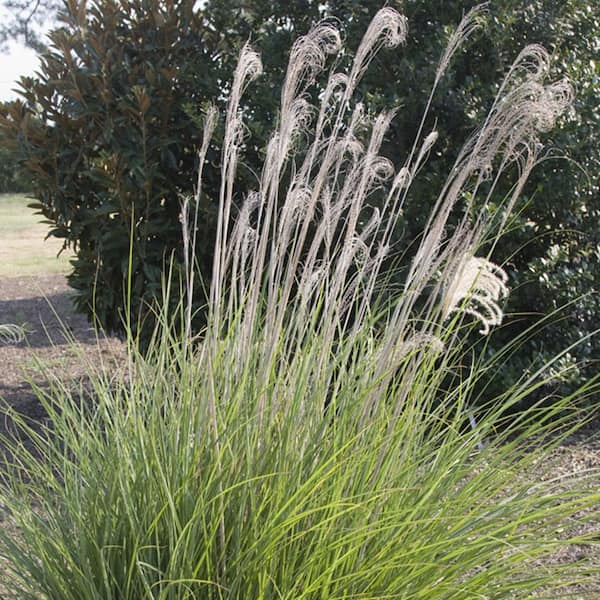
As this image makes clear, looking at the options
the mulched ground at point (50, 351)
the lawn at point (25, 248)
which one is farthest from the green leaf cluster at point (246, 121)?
the lawn at point (25, 248)

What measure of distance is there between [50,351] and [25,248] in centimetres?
757

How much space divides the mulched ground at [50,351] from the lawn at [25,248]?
0.63 m

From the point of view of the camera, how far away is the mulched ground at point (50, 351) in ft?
13.5

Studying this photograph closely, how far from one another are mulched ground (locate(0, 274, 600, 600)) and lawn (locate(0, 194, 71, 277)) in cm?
63

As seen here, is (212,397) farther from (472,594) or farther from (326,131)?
(326,131)

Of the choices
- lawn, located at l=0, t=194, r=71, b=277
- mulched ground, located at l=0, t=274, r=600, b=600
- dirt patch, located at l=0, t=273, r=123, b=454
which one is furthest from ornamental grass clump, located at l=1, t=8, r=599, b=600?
lawn, located at l=0, t=194, r=71, b=277

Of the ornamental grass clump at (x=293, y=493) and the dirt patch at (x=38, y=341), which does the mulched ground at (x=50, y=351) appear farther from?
the ornamental grass clump at (x=293, y=493)

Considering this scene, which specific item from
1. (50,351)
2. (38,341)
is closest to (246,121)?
(50,351)

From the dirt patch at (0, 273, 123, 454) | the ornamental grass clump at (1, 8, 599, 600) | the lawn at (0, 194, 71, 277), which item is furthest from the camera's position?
the lawn at (0, 194, 71, 277)

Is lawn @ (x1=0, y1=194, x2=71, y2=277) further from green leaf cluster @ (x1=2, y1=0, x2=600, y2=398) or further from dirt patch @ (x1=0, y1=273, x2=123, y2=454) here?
green leaf cluster @ (x1=2, y1=0, x2=600, y2=398)

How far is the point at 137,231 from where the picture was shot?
4.75m

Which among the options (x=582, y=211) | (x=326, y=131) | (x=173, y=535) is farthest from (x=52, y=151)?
(x=173, y=535)

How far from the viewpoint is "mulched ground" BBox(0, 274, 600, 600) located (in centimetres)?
411

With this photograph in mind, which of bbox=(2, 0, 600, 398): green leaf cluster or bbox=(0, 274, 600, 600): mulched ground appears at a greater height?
bbox=(2, 0, 600, 398): green leaf cluster
